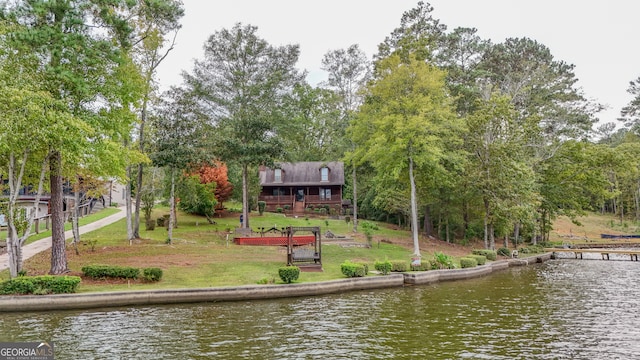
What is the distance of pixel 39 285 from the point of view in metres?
16.0

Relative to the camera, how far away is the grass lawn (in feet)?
64.5

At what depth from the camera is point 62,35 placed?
17812mm

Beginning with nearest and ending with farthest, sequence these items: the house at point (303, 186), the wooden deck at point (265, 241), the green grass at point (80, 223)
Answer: the green grass at point (80, 223) → the wooden deck at point (265, 241) → the house at point (303, 186)

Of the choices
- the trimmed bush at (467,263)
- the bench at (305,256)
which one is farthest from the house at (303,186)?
the bench at (305,256)

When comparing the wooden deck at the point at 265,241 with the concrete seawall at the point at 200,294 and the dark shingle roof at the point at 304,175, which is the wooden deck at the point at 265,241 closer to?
the concrete seawall at the point at 200,294

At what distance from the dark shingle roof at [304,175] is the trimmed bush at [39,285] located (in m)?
41.6

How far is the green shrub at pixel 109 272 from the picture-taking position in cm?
1878

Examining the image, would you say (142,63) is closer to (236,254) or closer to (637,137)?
(236,254)

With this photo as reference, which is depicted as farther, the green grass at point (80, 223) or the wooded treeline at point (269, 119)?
the green grass at point (80, 223)

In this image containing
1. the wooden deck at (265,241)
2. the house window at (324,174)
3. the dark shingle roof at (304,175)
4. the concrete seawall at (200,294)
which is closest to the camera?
the concrete seawall at (200,294)

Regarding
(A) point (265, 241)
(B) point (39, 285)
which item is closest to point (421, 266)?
(A) point (265, 241)

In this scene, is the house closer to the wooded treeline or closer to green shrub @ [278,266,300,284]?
the wooded treeline

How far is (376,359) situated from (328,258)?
16756mm

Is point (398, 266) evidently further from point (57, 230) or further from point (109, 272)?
point (57, 230)
